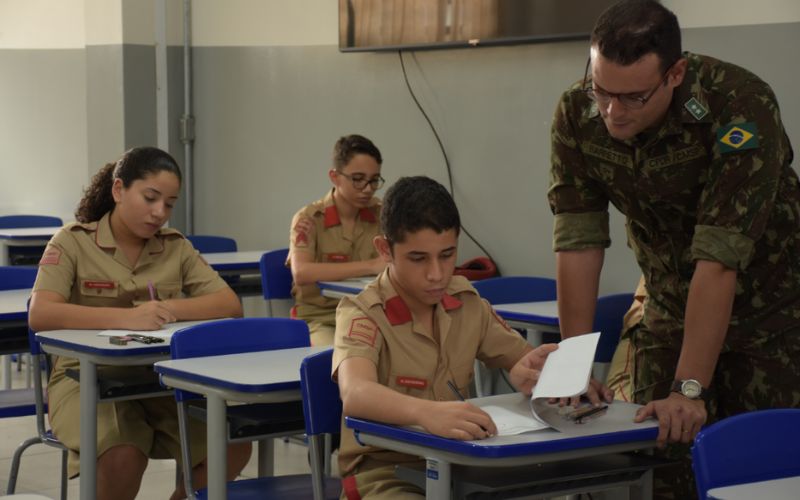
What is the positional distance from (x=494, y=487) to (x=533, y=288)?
7.62 feet

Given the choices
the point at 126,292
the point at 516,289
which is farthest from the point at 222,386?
the point at 516,289

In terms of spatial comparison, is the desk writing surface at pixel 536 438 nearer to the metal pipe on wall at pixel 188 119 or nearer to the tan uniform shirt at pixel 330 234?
the tan uniform shirt at pixel 330 234

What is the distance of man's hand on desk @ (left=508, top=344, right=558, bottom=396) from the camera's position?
2410 millimetres

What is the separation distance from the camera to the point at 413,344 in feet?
8.36

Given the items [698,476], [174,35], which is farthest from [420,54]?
[698,476]

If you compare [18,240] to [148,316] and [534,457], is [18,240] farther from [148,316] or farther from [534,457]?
[534,457]

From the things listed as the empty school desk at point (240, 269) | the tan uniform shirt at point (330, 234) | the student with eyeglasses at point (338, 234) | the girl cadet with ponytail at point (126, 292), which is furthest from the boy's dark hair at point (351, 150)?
the girl cadet with ponytail at point (126, 292)

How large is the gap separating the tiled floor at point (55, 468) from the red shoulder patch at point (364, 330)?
2.15m

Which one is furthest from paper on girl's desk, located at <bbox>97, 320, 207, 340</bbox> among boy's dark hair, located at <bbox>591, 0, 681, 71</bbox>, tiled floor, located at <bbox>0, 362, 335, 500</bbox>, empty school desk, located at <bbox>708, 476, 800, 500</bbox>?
empty school desk, located at <bbox>708, 476, 800, 500</bbox>

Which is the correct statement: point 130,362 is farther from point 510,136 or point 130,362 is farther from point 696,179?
point 510,136

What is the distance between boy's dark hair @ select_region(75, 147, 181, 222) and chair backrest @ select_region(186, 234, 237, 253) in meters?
2.05

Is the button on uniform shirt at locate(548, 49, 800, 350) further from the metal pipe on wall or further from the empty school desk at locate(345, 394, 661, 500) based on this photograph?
the metal pipe on wall

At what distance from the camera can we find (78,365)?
11.8 ft

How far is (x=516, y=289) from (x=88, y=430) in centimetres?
176
